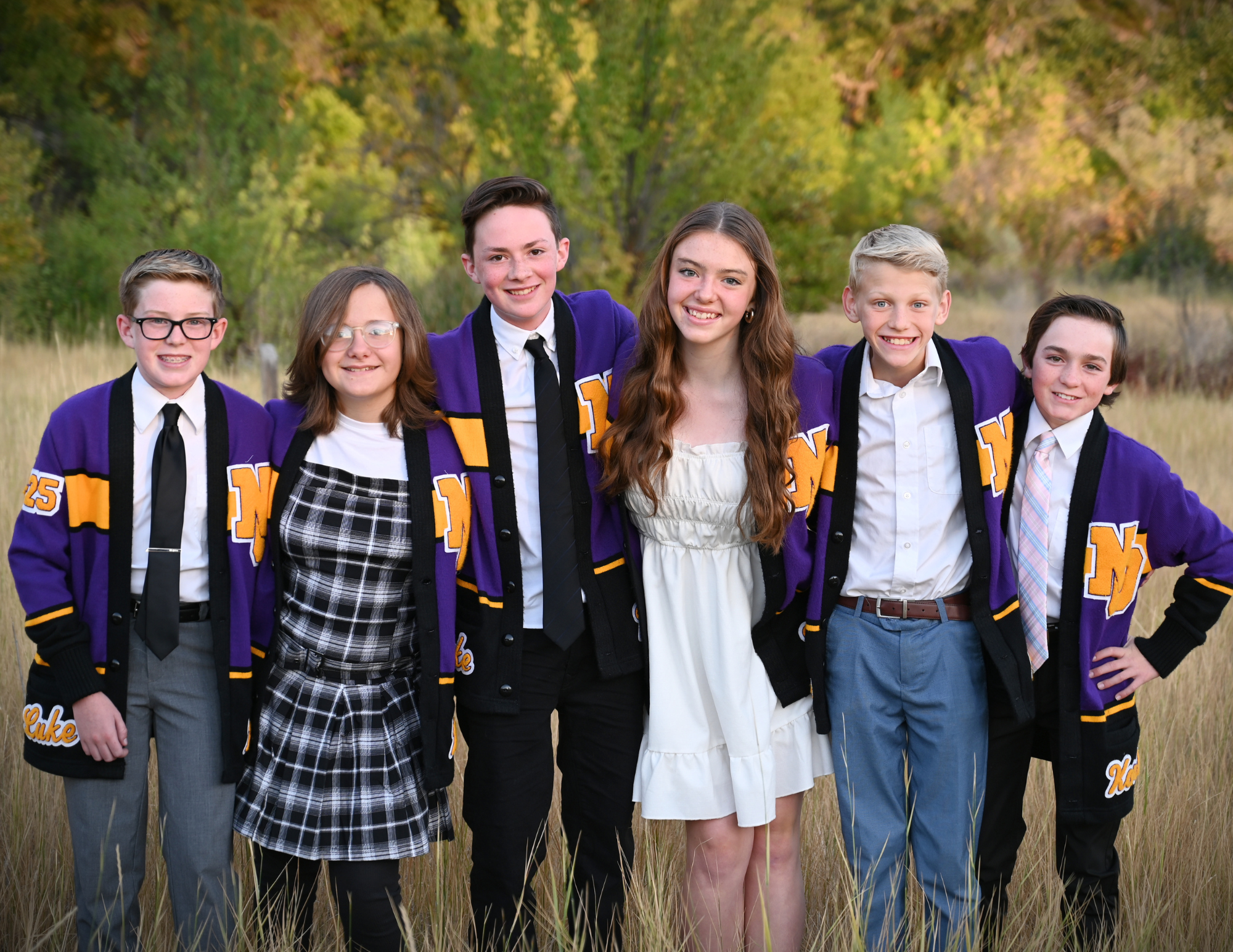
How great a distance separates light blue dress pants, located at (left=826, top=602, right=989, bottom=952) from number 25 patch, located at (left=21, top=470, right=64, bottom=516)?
2.06 meters

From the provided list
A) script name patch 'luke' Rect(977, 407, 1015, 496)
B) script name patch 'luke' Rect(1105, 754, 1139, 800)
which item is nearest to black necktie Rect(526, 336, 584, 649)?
script name patch 'luke' Rect(977, 407, 1015, 496)

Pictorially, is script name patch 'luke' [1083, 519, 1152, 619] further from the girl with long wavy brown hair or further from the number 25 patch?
the number 25 patch

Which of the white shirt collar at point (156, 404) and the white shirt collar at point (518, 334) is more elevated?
the white shirt collar at point (518, 334)

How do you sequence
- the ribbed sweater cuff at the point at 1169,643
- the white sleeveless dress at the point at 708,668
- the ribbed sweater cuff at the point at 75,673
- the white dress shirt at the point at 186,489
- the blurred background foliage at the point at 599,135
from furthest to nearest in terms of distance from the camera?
1. the blurred background foliage at the point at 599,135
2. the ribbed sweater cuff at the point at 1169,643
3. the white sleeveless dress at the point at 708,668
4. the white dress shirt at the point at 186,489
5. the ribbed sweater cuff at the point at 75,673

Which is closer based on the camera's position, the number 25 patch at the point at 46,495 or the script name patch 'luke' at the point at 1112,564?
the number 25 patch at the point at 46,495

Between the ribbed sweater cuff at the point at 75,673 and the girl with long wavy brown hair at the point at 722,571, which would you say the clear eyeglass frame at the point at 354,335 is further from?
the ribbed sweater cuff at the point at 75,673

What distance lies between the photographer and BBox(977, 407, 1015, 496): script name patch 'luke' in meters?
2.73

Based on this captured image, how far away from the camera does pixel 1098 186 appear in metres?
21.4

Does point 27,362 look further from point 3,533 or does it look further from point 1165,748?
point 1165,748

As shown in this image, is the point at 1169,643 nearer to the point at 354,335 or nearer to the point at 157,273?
the point at 354,335

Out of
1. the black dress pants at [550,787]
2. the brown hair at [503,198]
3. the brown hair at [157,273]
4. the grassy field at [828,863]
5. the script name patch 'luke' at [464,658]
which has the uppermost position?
the brown hair at [503,198]

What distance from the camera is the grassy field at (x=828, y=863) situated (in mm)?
2822

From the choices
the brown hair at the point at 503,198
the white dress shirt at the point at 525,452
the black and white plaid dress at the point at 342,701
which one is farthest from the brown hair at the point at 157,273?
the white dress shirt at the point at 525,452

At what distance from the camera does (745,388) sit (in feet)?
9.30
